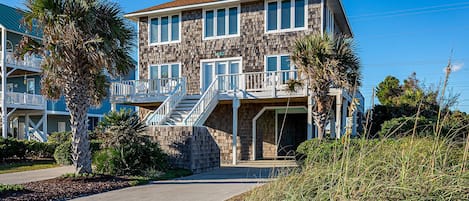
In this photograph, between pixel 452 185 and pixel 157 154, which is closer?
pixel 452 185

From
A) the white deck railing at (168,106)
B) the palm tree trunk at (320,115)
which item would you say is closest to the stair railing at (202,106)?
the white deck railing at (168,106)

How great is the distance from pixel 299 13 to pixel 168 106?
6.98 meters

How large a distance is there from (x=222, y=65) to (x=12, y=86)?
16585 mm

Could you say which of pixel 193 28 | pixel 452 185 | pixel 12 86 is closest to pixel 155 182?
pixel 452 185

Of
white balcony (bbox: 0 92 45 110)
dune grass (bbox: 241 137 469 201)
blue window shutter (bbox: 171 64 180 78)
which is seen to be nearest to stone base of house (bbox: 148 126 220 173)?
blue window shutter (bbox: 171 64 180 78)

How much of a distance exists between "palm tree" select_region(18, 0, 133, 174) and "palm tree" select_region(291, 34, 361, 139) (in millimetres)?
5314

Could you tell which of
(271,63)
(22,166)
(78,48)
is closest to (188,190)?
(78,48)

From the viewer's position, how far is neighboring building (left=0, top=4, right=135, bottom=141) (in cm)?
2178

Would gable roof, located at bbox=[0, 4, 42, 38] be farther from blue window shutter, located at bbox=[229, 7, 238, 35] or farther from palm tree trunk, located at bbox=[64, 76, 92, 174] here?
palm tree trunk, located at bbox=[64, 76, 92, 174]

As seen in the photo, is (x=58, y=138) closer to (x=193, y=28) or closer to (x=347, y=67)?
(x=193, y=28)

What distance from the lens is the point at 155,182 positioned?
32.4ft

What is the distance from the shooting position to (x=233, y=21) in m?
18.0

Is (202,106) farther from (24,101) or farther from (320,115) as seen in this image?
(24,101)

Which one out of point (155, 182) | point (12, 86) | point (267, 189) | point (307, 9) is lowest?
point (155, 182)
